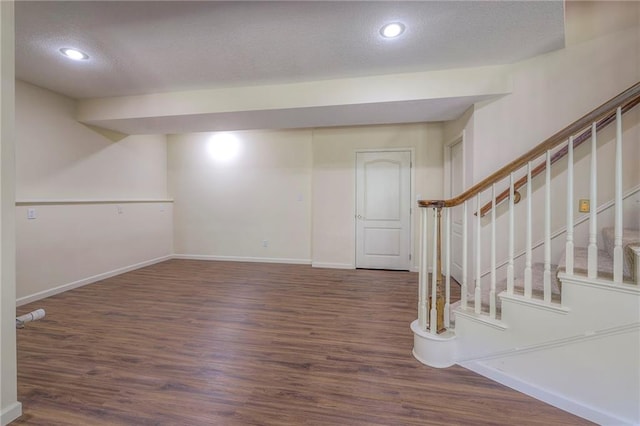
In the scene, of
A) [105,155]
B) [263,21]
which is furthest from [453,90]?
[105,155]

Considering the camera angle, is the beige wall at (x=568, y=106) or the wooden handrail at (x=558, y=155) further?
the beige wall at (x=568, y=106)

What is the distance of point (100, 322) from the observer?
8.69 ft

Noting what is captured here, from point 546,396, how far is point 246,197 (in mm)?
4616

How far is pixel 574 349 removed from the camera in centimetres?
155

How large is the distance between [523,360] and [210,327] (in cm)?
243

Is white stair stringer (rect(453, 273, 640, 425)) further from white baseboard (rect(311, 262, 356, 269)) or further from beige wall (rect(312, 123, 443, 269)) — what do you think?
white baseboard (rect(311, 262, 356, 269))

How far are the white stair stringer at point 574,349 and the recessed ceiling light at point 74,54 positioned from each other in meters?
3.83

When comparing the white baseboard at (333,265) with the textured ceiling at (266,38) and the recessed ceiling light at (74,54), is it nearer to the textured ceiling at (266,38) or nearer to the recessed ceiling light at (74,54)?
the textured ceiling at (266,38)

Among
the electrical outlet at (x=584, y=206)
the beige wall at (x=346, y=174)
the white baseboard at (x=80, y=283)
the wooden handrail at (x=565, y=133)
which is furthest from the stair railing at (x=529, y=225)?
the white baseboard at (x=80, y=283)

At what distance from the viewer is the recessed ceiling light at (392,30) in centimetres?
201

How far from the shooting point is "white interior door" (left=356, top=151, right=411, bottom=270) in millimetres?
4422

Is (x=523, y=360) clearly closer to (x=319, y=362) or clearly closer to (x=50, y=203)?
(x=319, y=362)

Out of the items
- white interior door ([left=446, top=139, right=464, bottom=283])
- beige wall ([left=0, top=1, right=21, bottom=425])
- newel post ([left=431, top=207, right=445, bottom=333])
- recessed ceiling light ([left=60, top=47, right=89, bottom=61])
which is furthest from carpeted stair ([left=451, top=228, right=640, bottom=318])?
recessed ceiling light ([left=60, top=47, right=89, bottom=61])

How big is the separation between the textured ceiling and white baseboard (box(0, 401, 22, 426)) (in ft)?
7.89
